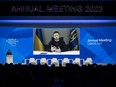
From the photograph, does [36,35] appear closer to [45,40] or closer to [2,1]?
[45,40]

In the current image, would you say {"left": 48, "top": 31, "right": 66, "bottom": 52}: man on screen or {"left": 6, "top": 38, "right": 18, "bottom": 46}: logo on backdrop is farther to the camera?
{"left": 6, "top": 38, "right": 18, "bottom": 46}: logo on backdrop

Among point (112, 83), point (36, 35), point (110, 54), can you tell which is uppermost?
point (36, 35)

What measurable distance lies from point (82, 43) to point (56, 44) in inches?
49.8

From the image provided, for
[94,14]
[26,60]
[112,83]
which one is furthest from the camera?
[26,60]

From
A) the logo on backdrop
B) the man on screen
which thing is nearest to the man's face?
the man on screen

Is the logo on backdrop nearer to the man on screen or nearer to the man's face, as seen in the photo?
the man on screen

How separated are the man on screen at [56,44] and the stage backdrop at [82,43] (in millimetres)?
255

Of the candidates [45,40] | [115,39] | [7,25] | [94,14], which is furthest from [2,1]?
[115,39]

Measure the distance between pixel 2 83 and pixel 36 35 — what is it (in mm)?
10280

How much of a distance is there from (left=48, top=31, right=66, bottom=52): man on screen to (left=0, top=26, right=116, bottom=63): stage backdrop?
0.25 meters

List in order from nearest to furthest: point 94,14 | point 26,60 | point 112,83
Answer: point 112,83
point 94,14
point 26,60

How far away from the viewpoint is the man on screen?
1558 cm

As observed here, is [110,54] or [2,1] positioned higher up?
[2,1]

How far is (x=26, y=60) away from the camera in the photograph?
51.5ft
